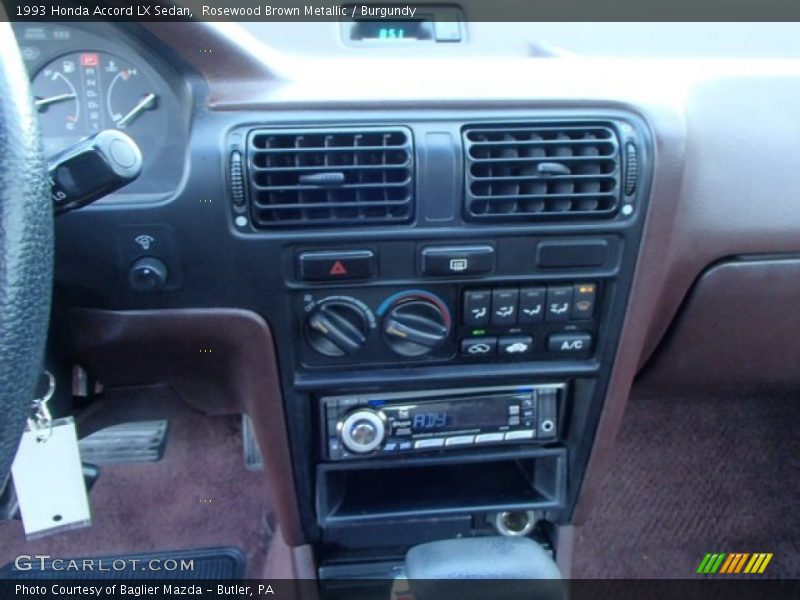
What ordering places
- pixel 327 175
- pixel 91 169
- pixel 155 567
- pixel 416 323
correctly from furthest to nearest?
pixel 155 567, pixel 416 323, pixel 327 175, pixel 91 169

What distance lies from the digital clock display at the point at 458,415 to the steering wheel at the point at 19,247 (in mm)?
551

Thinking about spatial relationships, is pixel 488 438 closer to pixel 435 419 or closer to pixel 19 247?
pixel 435 419

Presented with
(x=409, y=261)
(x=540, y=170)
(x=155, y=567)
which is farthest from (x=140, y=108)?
(x=155, y=567)

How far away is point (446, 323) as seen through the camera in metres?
0.97

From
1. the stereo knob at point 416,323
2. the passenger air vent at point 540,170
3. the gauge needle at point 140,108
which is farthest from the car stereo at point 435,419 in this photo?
the gauge needle at point 140,108

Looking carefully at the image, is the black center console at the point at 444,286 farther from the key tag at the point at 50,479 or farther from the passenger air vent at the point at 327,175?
the key tag at the point at 50,479

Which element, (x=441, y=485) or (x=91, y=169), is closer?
(x=91, y=169)

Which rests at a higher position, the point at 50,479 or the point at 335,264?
the point at 335,264

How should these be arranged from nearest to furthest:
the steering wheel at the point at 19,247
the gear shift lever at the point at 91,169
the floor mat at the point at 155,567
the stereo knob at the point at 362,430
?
the steering wheel at the point at 19,247
the gear shift lever at the point at 91,169
the stereo knob at the point at 362,430
the floor mat at the point at 155,567

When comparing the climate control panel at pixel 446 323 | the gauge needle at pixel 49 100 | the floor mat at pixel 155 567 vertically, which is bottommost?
the floor mat at pixel 155 567

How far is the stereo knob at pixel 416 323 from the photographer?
3.13 ft

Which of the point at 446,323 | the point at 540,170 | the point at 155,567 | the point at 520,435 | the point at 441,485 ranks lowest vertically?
the point at 155,567

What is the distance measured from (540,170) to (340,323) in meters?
0.29

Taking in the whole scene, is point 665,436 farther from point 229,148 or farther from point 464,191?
point 229,148
